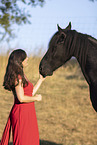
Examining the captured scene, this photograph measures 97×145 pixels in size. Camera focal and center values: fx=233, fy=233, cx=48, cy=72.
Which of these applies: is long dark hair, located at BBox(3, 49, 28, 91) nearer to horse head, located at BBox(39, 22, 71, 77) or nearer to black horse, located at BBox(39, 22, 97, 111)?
horse head, located at BBox(39, 22, 71, 77)

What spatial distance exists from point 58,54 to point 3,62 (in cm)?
917

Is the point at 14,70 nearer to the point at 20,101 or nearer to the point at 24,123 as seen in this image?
the point at 20,101

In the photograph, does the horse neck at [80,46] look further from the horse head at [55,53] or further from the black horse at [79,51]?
the horse head at [55,53]

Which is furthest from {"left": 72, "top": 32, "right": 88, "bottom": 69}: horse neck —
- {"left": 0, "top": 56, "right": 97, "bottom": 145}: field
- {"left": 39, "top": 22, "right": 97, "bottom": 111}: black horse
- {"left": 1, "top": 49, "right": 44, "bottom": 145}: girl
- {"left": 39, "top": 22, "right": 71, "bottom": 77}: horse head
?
{"left": 0, "top": 56, "right": 97, "bottom": 145}: field

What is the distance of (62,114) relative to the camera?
7.29m

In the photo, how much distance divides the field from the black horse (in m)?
2.52

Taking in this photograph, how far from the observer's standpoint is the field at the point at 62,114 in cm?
538

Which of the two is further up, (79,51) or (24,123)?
(79,51)

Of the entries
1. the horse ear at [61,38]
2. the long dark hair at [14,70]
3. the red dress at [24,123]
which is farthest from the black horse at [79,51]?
the red dress at [24,123]

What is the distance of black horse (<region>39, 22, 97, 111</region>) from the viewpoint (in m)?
2.82

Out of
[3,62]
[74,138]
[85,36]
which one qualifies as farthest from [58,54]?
[3,62]

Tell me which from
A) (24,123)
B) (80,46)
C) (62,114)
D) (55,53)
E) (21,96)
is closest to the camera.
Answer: (80,46)

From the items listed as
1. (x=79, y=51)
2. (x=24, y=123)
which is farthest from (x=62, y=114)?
(x=79, y=51)

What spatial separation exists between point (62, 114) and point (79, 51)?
4.69 meters
